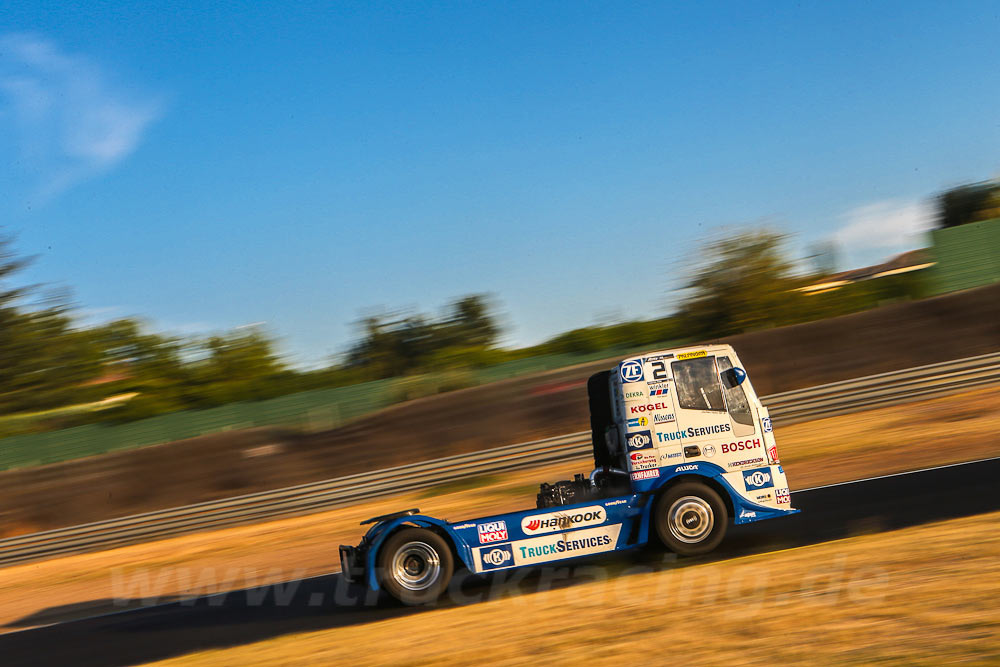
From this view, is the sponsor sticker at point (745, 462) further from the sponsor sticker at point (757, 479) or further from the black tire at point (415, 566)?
the black tire at point (415, 566)

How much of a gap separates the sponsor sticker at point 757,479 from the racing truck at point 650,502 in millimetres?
11

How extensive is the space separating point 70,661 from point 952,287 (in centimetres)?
1913

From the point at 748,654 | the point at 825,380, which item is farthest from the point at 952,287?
the point at 748,654

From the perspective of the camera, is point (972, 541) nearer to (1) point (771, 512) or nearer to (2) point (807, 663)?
(1) point (771, 512)

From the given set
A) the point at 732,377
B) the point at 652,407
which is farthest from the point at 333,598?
the point at 732,377

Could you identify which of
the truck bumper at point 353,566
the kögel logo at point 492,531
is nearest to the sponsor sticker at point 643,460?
the kögel logo at point 492,531

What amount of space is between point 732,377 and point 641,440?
1200 mm

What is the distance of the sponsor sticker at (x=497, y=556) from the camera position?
8727 mm

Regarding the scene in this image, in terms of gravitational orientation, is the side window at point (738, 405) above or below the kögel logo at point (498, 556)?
above

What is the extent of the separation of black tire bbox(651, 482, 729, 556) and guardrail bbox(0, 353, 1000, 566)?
9712 millimetres

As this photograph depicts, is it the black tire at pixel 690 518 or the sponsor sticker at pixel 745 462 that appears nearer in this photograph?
the black tire at pixel 690 518

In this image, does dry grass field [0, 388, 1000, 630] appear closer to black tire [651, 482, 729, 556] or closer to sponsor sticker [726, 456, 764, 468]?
sponsor sticker [726, 456, 764, 468]

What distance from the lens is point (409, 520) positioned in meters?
8.83

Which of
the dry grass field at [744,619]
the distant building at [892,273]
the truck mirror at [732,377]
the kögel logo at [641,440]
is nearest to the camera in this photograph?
the dry grass field at [744,619]
